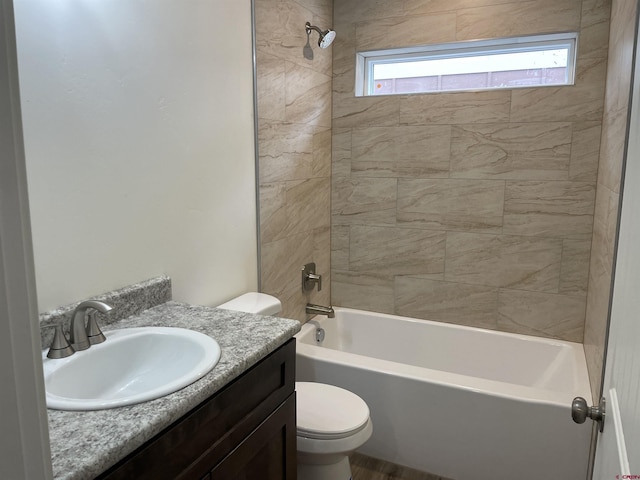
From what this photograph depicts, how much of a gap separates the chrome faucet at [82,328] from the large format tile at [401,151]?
6.69 ft

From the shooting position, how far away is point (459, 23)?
8.78 ft

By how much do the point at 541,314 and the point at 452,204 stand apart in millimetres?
808

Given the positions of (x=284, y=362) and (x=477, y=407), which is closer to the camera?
(x=284, y=362)

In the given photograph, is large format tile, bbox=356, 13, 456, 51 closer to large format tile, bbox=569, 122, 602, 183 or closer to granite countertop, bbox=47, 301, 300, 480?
large format tile, bbox=569, 122, 602, 183

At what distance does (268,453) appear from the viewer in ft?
4.58

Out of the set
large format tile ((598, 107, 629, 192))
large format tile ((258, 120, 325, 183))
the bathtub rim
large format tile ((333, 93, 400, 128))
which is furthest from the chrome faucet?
large format tile ((333, 93, 400, 128))

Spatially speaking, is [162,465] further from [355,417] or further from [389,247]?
[389,247]

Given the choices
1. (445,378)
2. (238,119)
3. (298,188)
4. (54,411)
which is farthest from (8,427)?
(298,188)

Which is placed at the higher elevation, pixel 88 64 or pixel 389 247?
pixel 88 64

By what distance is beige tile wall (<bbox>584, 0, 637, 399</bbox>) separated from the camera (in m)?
1.74

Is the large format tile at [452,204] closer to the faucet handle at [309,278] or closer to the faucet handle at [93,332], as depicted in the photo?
the faucet handle at [309,278]

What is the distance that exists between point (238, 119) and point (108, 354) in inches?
47.1

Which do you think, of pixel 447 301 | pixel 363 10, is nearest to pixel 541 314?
pixel 447 301

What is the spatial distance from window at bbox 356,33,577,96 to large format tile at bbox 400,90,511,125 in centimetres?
8
